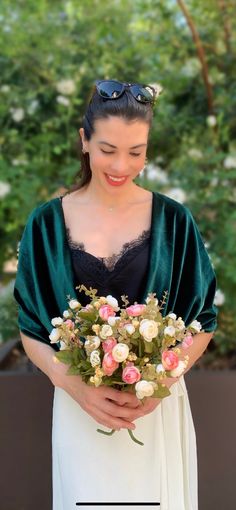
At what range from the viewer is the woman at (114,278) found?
174 centimetres

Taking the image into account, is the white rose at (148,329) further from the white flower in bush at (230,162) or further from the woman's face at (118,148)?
the white flower in bush at (230,162)

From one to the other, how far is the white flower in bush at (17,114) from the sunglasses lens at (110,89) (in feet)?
8.29

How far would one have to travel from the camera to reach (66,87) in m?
4.17

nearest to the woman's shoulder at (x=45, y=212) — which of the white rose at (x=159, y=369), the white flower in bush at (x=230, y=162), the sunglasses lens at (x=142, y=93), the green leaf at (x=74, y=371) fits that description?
the sunglasses lens at (x=142, y=93)

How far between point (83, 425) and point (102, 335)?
421 millimetres

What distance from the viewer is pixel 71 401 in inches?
73.1

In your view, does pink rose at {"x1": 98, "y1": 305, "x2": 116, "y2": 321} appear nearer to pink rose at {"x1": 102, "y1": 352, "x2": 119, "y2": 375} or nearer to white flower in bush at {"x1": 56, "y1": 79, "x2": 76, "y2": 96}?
pink rose at {"x1": 102, "y1": 352, "x2": 119, "y2": 375}

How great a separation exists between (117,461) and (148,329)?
50cm

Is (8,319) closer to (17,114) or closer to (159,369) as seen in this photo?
(17,114)

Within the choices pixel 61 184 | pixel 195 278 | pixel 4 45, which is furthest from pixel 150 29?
pixel 195 278

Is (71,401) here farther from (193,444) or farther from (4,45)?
(4,45)

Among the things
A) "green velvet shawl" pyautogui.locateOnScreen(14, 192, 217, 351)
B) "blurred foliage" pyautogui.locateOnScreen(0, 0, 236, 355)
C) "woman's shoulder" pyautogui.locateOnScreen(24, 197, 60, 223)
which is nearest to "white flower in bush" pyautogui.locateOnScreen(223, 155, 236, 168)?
"blurred foliage" pyautogui.locateOnScreen(0, 0, 236, 355)

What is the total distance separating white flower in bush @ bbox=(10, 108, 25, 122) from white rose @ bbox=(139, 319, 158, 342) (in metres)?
2.96

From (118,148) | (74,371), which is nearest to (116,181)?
(118,148)
